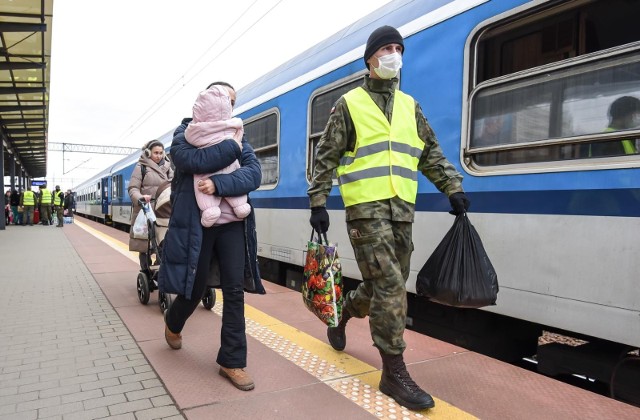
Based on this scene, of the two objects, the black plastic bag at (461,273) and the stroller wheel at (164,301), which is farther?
the stroller wheel at (164,301)

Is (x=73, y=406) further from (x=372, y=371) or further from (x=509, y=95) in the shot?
(x=509, y=95)

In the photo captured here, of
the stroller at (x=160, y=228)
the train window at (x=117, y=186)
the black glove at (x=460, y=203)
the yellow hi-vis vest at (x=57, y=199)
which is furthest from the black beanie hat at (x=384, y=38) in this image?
the yellow hi-vis vest at (x=57, y=199)

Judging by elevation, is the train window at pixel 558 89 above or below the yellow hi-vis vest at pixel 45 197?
above

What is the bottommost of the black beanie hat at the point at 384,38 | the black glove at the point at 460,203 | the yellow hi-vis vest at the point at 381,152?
the black glove at the point at 460,203

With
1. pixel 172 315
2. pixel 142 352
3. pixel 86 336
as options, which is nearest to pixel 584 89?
pixel 172 315

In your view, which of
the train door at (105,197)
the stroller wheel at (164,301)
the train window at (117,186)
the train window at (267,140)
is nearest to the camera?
the stroller wheel at (164,301)

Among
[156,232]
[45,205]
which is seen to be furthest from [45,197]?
[156,232]

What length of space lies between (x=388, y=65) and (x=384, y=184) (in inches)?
25.5

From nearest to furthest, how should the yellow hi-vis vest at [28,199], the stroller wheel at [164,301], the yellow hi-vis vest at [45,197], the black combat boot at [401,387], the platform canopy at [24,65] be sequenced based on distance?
the black combat boot at [401,387]
the stroller wheel at [164,301]
the platform canopy at [24,65]
the yellow hi-vis vest at [28,199]
the yellow hi-vis vest at [45,197]

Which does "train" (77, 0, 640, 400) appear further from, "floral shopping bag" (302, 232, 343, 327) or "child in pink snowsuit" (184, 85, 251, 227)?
"child in pink snowsuit" (184, 85, 251, 227)

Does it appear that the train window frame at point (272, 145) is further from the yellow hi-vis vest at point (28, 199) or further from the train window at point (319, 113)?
the yellow hi-vis vest at point (28, 199)

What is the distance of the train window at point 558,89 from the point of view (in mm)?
2547

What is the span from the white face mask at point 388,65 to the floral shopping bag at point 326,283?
950 millimetres

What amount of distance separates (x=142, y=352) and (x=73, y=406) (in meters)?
0.83
